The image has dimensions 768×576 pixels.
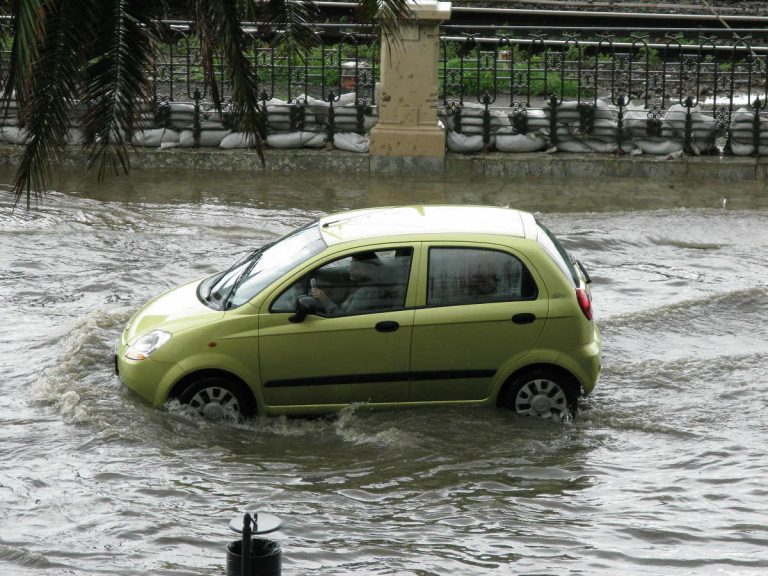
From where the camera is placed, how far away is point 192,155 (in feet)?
53.1

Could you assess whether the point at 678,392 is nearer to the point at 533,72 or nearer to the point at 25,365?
the point at 25,365

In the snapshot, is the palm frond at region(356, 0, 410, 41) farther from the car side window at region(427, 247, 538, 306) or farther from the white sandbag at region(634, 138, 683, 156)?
the white sandbag at region(634, 138, 683, 156)

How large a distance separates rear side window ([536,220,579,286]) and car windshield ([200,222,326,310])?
1.51m

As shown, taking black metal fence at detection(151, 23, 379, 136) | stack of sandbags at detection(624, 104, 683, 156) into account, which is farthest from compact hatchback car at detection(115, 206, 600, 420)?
stack of sandbags at detection(624, 104, 683, 156)

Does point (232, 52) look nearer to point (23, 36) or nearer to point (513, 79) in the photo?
point (23, 36)

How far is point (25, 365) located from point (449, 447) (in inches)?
133

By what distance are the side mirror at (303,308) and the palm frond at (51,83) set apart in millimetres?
3377

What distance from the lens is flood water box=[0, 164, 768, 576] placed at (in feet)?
21.4

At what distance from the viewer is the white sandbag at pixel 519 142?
53.6 ft

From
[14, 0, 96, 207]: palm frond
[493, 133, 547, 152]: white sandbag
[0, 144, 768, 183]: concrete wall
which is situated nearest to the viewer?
[14, 0, 96, 207]: palm frond

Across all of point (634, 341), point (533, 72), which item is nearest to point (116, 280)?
point (634, 341)

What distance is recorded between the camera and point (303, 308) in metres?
8.05

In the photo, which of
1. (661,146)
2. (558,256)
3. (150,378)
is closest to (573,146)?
(661,146)

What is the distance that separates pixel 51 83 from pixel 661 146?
12643mm
